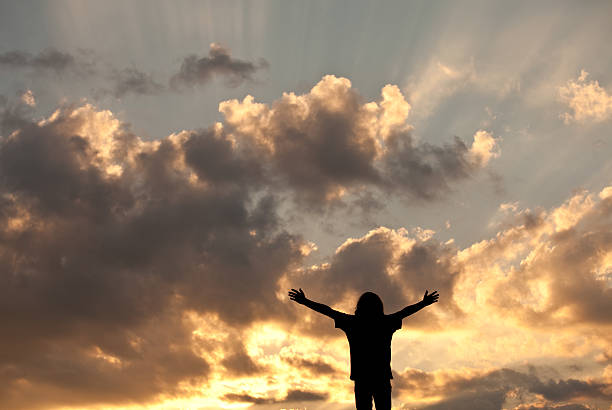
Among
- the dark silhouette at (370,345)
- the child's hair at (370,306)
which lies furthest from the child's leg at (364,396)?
the child's hair at (370,306)

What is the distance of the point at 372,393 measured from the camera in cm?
1488

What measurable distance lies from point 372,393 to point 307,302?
8.70 feet

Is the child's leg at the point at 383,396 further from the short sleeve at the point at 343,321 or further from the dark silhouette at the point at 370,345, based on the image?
the short sleeve at the point at 343,321

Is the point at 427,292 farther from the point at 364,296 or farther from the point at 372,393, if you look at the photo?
the point at 372,393

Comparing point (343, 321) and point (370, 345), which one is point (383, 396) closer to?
point (370, 345)

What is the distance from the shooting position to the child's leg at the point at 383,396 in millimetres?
14698

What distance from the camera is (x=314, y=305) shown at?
49.6 feet

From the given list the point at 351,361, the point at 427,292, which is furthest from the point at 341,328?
the point at 427,292

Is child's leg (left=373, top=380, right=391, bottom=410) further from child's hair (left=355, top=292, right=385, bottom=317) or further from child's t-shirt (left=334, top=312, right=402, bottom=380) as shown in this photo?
child's hair (left=355, top=292, right=385, bottom=317)

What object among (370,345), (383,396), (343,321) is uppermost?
(343,321)

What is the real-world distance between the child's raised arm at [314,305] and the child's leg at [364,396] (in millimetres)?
1741

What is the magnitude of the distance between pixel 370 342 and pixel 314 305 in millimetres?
1595

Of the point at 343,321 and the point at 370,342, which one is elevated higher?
the point at 343,321

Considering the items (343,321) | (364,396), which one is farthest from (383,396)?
(343,321)
